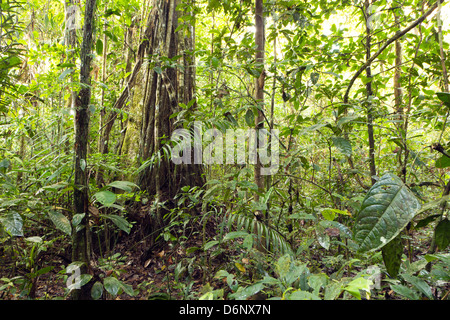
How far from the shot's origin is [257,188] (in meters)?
1.51

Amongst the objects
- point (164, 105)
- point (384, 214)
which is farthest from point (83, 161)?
point (164, 105)

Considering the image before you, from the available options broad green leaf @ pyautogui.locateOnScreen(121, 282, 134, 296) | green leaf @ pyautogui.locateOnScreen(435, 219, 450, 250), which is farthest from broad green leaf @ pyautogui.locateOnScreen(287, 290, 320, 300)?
broad green leaf @ pyautogui.locateOnScreen(121, 282, 134, 296)

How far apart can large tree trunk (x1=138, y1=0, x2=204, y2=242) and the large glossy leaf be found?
209 cm

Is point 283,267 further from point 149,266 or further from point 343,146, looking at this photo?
point 149,266

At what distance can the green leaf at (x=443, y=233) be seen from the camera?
→ 2.71 ft

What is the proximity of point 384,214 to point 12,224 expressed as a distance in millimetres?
1385

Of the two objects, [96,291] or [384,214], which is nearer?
[384,214]

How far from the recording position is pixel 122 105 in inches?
124

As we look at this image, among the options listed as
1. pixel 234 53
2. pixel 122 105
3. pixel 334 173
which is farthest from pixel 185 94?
pixel 334 173

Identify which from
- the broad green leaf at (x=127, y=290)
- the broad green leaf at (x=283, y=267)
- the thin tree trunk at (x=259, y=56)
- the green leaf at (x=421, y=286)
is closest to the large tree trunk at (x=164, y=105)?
the thin tree trunk at (x=259, y=56)

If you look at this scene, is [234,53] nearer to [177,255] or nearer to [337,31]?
[337,31]

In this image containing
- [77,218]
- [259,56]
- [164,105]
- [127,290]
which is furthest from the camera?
[164,105]

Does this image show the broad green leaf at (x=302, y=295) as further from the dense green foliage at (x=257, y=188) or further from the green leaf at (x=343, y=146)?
the green leaf at (x=343, y=146)
